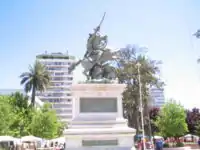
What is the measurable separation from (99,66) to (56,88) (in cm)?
10379

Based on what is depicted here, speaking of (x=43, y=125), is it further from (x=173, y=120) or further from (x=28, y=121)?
(x=173, y=120)

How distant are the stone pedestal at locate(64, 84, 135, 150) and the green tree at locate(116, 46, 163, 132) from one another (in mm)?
25427

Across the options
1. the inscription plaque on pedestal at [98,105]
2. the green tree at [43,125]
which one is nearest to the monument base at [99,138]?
the inscription plaque on pedestal at [98,105]

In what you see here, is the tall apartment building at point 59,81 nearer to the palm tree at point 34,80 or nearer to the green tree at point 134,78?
the palm tree at point 34,80

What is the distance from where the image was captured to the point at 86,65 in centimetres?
1683

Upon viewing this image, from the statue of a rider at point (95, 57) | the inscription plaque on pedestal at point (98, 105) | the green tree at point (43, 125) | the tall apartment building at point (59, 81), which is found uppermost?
the tall apartment building at point (59, 81)

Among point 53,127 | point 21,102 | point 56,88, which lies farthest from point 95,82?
point 56,88

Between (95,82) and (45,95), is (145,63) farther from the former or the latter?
(45,95)

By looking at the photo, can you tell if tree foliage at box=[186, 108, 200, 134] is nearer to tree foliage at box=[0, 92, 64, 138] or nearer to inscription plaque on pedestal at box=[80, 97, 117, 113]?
tree foliage at box=[0, 92, 64, 138]

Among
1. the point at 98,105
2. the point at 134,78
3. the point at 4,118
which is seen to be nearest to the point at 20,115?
the point at 4,118

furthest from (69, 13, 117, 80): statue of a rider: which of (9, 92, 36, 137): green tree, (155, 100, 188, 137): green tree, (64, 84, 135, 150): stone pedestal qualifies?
(9, 92, 36, 137): green tree

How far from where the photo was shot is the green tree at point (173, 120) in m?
37.5

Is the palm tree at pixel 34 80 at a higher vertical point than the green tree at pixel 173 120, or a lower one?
higher

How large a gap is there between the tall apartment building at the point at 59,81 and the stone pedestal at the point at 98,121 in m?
102
